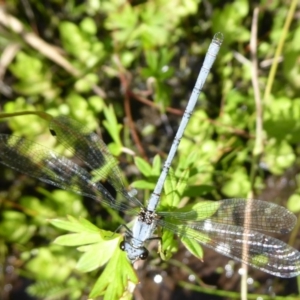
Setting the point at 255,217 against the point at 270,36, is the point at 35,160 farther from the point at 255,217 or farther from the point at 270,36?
the point at 270,36

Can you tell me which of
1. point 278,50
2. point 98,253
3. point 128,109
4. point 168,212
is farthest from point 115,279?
point 278,50

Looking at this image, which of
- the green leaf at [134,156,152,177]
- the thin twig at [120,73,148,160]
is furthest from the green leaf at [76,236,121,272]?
the thin twig at [120,73,148,160]

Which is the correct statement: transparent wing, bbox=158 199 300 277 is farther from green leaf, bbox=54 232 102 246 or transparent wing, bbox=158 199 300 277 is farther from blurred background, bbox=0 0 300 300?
blurred background, bbox=0 0 300 300

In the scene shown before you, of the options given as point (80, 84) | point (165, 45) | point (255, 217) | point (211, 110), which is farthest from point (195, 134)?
point (255, 217)

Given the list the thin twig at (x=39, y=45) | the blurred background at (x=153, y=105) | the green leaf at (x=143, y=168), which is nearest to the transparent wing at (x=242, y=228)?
the green leaf at (x=143, y=168)

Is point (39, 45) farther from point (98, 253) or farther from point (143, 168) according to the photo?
point (98, 253)

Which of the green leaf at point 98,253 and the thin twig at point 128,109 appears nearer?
the green leaf at point 98,253

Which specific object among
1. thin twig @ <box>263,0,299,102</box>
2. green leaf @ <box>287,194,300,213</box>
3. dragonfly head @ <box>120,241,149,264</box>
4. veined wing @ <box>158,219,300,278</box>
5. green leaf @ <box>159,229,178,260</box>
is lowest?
dragonfly head @ <box>120,241,149,264</box>

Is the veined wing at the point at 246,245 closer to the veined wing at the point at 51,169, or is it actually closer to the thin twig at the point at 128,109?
the veined wing at the point at 51,169
